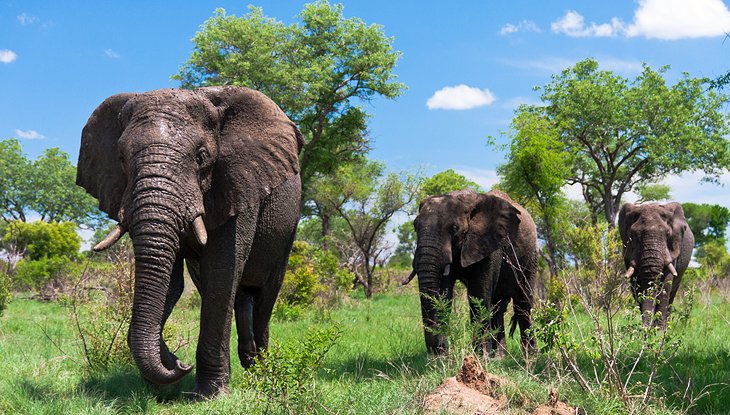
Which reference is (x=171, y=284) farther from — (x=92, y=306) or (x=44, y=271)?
(x=44, y=271)

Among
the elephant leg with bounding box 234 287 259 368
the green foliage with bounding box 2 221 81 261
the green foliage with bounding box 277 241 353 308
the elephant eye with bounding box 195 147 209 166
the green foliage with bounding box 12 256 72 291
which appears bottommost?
the elephant leg with bounding box 234 287 259 368

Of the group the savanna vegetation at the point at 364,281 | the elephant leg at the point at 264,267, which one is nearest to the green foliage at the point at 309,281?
the savanna vegetation at the point at 364,281

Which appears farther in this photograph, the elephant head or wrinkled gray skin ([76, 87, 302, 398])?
the elephant head

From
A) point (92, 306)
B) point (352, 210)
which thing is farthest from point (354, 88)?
point (92, 306)

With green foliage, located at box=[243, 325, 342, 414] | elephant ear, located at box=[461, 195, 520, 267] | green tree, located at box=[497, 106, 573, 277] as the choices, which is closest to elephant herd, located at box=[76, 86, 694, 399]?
elephant ear, located at box=[461, 195, 520, 267]

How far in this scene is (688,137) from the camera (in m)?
33.3

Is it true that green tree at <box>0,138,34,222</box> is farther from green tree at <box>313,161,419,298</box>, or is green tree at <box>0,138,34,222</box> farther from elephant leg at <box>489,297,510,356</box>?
elephant leg at <box>489,297,510,356</box>

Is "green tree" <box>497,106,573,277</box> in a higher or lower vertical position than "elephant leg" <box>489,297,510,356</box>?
higher

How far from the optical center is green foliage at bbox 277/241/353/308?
57.7ft

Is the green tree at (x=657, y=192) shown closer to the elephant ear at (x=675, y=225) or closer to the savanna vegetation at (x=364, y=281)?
the savanna vegetation at (x=364, y=281)

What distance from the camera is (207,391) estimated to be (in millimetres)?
6430

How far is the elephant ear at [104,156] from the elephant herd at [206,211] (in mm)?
11

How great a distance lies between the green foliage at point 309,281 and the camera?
1758 cm

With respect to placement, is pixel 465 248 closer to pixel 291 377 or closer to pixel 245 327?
pixel 245 327
